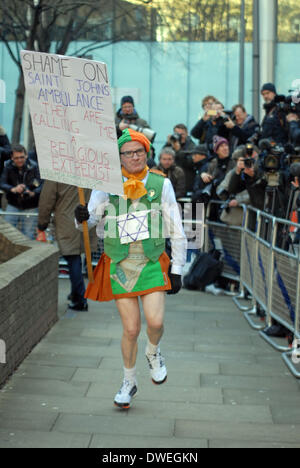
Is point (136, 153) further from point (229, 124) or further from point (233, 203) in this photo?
point (229, 124)

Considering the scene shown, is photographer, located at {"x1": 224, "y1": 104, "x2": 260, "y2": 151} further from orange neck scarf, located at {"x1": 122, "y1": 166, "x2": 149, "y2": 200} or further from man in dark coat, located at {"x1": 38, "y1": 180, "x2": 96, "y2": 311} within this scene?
orange neck scarf, located at {"x1": 122, "y1": 166, "x2": 149, "y2": 200}

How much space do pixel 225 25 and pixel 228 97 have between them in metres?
2.34

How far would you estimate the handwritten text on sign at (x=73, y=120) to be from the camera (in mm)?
5949

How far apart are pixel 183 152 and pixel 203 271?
2532 millimetres

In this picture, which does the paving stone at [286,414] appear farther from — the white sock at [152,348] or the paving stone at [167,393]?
the white sock at [152,348]

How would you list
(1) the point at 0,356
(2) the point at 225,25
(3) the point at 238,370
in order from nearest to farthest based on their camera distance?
(1) the point at 0,356, (3) the point at 238,370, (2) the point at 225,25

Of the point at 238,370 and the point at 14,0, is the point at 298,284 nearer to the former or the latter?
the point at 238,370

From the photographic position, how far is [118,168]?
5.87m

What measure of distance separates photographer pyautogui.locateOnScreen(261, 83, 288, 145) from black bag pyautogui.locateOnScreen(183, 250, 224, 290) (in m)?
2.12

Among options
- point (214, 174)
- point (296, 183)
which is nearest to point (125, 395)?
point (296, 183)

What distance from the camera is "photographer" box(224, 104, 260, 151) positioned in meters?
12.2

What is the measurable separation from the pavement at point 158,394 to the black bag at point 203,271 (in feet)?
8.53

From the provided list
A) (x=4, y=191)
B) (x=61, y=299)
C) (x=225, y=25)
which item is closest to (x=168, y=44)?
(x=225, y=25)

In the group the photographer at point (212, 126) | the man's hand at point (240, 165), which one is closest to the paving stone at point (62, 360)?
the man's hand at point (240, 165)
